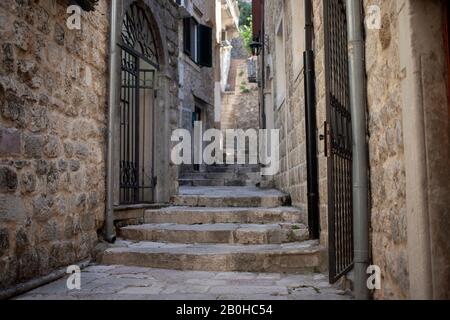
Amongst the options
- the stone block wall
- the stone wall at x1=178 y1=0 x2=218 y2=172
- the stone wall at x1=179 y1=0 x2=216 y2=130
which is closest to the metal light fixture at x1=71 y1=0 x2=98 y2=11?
the stone block wall

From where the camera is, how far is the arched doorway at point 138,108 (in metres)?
5.40

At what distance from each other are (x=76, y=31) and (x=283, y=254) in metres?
2.72

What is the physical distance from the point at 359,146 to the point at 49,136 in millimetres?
2360

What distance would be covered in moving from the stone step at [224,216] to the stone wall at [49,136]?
0.96 metres

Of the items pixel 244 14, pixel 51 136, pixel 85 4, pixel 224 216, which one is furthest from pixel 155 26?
pixel 244 14

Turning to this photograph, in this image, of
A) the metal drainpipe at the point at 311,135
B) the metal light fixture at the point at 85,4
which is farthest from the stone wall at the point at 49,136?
the metal drainpipe at the point at 311,135

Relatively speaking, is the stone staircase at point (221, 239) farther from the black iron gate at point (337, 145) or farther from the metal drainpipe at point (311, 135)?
the black iron gate at point (337, 145)

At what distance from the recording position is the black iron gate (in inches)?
109

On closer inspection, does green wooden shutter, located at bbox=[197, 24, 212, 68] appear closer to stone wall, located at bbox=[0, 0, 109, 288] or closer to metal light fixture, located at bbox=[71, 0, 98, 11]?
stone wall, located at bbox=[0, 0, 109, 288]

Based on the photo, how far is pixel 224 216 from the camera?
5.05 m

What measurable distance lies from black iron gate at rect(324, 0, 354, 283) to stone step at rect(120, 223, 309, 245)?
50.2 inches

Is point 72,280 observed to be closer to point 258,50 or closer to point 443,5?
point 443,5

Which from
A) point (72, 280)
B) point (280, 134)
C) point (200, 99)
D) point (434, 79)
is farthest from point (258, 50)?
point (434, 79)

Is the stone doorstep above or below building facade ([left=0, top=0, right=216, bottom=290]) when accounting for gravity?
below
